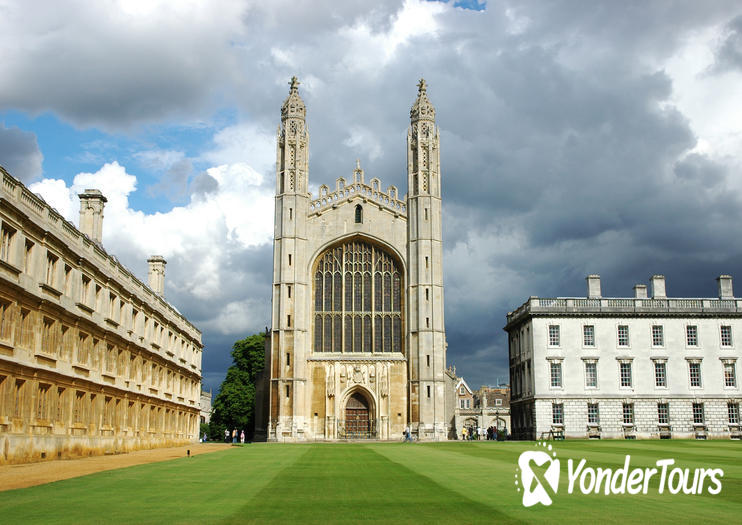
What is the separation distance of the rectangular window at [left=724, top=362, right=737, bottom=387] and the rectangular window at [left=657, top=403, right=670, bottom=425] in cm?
462

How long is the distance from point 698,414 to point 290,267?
100 ft

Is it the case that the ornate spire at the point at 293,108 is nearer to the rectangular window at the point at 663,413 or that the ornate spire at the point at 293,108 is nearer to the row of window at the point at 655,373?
the row of window at the point at 655,373

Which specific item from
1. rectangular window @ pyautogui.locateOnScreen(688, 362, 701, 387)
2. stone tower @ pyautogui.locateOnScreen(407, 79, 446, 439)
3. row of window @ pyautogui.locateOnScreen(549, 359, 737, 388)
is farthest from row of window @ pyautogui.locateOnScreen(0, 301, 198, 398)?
rectangular window @ pyautogui.locateOnScreen(688, 362, 701, 387)

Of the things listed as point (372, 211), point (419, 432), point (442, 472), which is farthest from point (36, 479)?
point (372, 211)

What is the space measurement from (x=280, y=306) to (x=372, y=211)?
9995 mm

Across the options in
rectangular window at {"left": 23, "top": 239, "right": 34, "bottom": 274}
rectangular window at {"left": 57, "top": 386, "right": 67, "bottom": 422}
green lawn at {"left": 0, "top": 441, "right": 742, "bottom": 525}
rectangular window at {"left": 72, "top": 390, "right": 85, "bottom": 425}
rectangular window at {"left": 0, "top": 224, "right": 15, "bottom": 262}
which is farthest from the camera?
rectangular window at {"left": 72, "top": 390, "right": 85, "bottom": 425}

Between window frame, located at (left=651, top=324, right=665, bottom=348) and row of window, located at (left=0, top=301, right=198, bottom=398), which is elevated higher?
window frame, located at (left=651, top=324, right=665, bottom=348)

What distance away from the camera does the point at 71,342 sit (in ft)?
93.8

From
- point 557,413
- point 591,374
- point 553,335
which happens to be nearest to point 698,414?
point 591,374

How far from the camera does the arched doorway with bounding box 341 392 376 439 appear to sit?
188 feet

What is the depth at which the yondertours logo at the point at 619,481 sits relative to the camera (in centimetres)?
1333

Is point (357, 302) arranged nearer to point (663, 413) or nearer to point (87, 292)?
point (663, 413)

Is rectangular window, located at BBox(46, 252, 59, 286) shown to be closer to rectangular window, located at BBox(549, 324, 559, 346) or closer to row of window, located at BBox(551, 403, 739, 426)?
rectangular window, located at BBox(549, 324, 559, 346)

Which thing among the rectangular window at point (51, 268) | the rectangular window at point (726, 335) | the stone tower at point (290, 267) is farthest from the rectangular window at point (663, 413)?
the rectangular window at point (51, 268)
